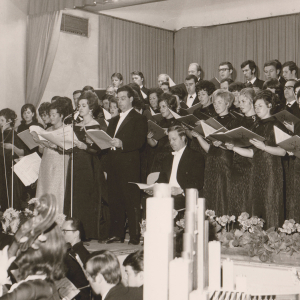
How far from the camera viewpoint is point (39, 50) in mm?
8867

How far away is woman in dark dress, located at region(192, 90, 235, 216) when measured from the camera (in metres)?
5.11

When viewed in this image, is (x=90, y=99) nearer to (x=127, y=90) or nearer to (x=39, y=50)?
(x=127, y=90)

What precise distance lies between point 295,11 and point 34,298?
9249 millimetres

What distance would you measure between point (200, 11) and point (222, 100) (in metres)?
6.65

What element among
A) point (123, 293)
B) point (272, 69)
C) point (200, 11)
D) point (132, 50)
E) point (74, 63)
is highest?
point (200, 11)

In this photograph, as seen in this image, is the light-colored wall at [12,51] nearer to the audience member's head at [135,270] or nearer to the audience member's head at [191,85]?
the audience member's head at [191,85]

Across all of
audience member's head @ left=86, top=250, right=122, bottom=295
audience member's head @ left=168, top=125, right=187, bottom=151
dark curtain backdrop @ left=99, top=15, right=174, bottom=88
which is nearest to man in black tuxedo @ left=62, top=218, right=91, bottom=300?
audience member's head @ left=86, top=250, right=122, bottom=295

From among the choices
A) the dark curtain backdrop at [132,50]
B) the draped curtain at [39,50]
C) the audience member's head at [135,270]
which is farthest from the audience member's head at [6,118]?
the audience member's head at [135,270]

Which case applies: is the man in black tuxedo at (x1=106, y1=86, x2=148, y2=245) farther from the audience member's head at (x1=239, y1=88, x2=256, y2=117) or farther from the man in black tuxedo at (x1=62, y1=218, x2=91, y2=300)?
the man in black tuxedo at (x1=62, y1=218, x2=91, y2=300)

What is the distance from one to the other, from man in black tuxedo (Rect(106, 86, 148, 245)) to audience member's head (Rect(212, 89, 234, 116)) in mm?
728

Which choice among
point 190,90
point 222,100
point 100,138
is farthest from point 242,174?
point 190,90

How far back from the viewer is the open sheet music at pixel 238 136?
14.7ft

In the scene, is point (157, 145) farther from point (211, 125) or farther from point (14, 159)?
point (14, 159)

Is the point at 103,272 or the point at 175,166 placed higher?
the point at 175,166
